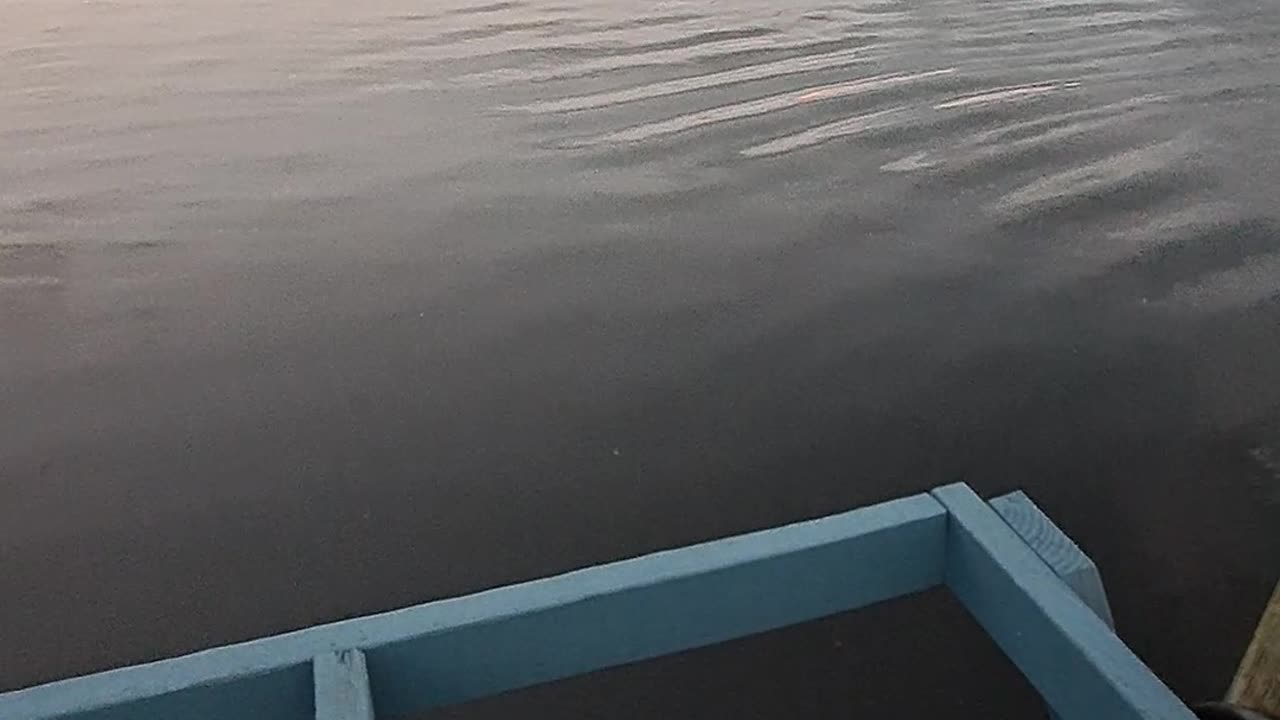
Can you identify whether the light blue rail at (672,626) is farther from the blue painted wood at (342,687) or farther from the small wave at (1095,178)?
the small wave at (1095,178)

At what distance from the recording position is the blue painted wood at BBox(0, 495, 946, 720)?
141cm

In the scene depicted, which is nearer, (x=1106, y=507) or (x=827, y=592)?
(x=827, y=592)

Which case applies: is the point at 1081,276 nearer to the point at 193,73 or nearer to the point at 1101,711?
the point at 1101,711

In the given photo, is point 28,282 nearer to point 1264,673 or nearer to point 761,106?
point 761,106

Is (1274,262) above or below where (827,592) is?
below

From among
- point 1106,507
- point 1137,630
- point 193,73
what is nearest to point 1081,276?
point 1106,507

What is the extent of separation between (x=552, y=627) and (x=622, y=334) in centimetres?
221

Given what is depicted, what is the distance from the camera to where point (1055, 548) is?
5.51 ft

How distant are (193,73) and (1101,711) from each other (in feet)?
18.8

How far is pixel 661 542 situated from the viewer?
289 centimetres

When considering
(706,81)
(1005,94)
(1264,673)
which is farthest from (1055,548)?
(706,81)

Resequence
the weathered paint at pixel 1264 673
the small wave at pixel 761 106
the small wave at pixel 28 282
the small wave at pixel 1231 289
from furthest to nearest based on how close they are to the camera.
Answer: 1. the small wave at pixel 761 106
2. the small wave at pixel 28 282
3. the small wave at pixel 1231 289
4. the weathered paint at pixel 1264 673

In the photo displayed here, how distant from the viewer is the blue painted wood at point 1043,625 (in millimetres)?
1429

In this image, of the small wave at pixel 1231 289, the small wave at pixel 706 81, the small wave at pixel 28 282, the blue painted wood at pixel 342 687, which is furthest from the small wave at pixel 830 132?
the blue painted wood at pixel 342 687
